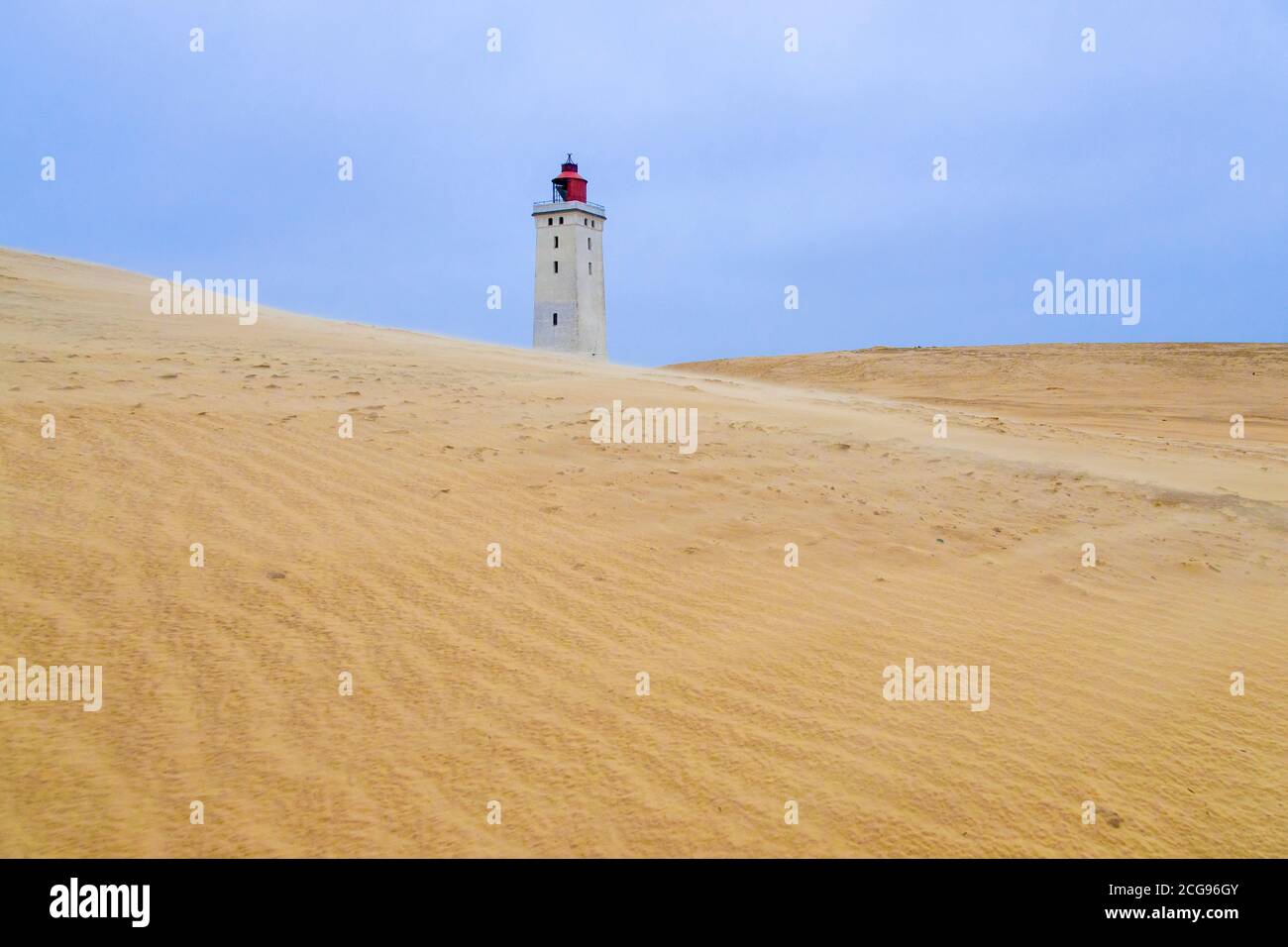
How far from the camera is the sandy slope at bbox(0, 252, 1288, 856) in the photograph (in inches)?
134

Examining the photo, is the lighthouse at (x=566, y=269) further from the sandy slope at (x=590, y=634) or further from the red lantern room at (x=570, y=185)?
the sandy slope at (x=590, y=634)

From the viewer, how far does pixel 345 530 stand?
19.4 feet

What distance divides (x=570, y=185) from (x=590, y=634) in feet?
129

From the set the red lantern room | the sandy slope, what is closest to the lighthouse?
the red lantern room

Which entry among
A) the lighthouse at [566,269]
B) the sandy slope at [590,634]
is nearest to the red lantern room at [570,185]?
the lighthouse at [566,269]

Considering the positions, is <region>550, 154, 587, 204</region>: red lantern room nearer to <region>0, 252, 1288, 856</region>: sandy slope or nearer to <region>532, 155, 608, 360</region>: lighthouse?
<region>532, 155, 608, 360</region>: lighthouse

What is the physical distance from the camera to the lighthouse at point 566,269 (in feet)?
136

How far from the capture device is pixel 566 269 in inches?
1633

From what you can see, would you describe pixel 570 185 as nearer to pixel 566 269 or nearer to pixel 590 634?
pixel 566 269

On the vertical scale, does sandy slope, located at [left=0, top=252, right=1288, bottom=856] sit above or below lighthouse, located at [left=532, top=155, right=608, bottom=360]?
below

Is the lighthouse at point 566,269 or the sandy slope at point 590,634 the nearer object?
the sandy slope at point 590,634

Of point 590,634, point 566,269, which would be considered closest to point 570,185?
point 566,269

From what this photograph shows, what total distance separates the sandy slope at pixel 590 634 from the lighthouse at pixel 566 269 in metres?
32.4
